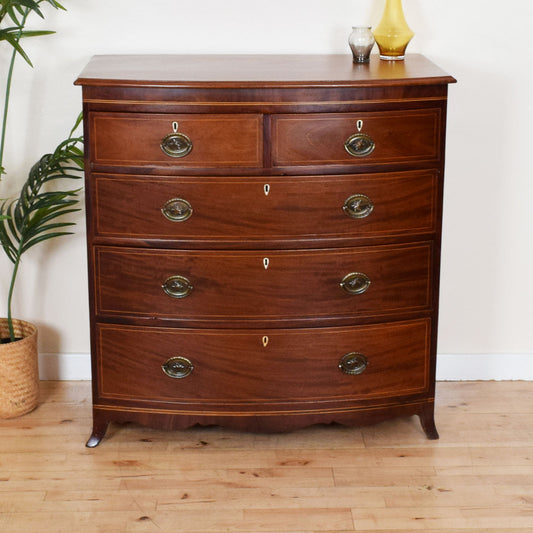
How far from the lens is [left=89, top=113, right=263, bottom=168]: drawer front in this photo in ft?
9.48

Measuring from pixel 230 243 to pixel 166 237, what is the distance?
0.19m

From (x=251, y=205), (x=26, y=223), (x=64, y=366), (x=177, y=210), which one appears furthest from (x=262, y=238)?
(x=64, y=366)

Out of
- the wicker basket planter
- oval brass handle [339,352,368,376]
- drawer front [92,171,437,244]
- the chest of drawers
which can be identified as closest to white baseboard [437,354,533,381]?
the chest of drawers

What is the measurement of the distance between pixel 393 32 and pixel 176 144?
81 cm

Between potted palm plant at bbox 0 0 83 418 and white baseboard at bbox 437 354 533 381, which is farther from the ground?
potted palm plant at bbox 0 0 83 418

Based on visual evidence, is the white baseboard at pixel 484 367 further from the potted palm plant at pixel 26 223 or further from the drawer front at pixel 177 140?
the potted palm plant at pixel 26 223

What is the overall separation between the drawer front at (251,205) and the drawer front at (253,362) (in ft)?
1.03

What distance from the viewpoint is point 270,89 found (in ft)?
9.39

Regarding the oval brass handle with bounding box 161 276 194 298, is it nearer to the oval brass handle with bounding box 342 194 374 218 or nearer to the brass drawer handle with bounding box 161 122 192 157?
the brass drawer handle with bounding box 161 122 192 157

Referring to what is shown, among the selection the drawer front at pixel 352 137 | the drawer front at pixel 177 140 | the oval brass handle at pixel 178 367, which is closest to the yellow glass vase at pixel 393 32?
the drawer front at pixel 352 137

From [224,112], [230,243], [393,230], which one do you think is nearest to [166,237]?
[230,243]

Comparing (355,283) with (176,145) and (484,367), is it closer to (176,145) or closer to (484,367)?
(176,145)

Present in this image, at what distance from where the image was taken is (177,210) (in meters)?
2.96

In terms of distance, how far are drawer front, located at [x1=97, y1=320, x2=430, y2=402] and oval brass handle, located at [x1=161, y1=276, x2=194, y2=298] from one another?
12 cm
